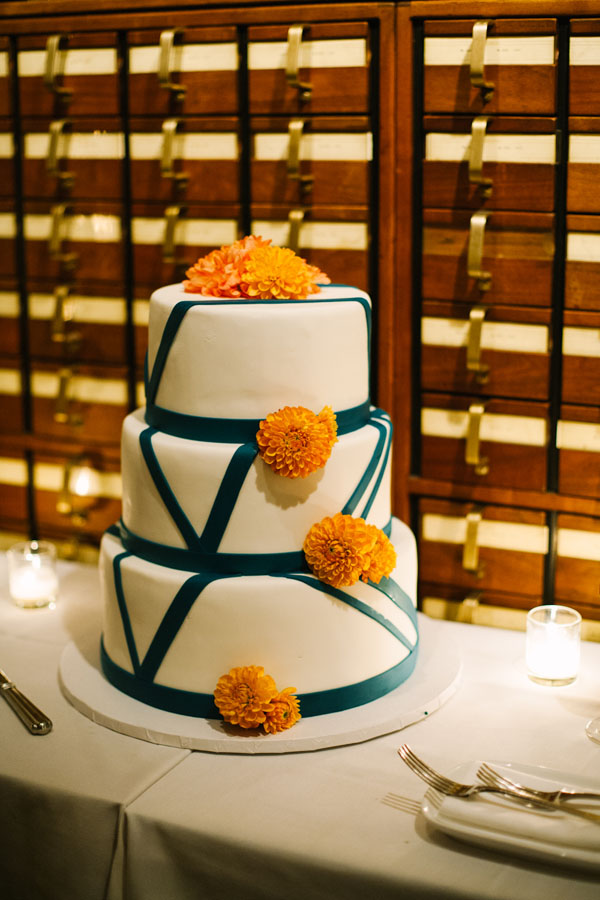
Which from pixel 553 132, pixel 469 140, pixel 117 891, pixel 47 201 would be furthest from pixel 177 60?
pixel 117 891

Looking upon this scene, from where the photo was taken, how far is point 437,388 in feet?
7.02

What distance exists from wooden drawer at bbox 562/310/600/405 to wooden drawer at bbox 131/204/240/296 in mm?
732

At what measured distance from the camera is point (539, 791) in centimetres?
143

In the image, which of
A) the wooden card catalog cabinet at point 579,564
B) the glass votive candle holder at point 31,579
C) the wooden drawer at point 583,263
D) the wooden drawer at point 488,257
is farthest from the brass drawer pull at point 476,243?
the glass votive candle holder at point 31,579

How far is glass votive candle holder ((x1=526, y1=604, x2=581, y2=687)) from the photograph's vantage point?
6.15 ft

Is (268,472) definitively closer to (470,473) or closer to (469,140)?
Answer: (470,473)

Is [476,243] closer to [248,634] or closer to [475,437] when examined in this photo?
[475,437]

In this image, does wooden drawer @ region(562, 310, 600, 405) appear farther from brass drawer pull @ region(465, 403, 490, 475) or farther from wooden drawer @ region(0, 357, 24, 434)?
wooden drawer @ region(0, 357, 24, 434)

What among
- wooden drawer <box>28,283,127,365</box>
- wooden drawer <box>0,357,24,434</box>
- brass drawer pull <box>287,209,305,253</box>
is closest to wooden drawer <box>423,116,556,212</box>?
brass drawer pull <box>287,209,305,253</box>

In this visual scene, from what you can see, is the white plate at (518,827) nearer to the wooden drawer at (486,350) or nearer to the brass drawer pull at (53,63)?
the wooden drawer at (486,350)

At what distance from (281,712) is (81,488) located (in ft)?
3.42

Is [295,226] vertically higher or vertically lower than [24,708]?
higher

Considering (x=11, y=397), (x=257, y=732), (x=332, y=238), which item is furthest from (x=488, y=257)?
(x=11, y=397)

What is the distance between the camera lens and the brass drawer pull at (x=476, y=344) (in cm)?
203
